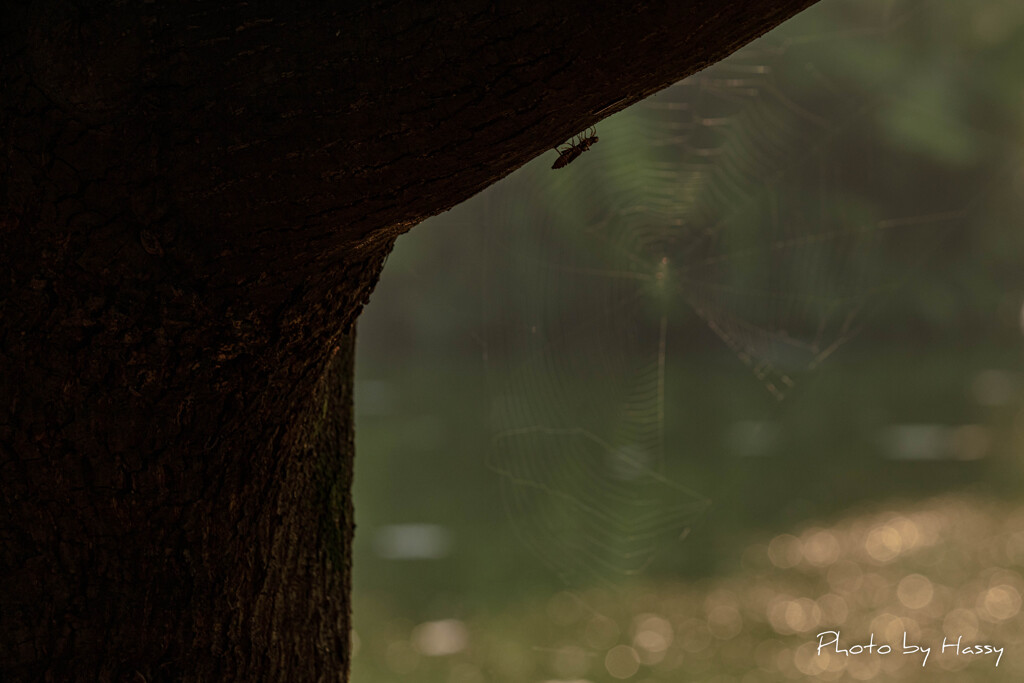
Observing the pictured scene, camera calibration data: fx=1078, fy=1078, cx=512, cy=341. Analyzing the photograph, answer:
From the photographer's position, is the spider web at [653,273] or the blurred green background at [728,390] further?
the spider web at [653,273]

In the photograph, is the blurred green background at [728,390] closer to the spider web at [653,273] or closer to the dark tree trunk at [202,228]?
the spider web at [653,273]

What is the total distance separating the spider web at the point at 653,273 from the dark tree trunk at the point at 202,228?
2954mm

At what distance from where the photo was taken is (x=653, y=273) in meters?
5.39

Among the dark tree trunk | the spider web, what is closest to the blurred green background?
the spider web

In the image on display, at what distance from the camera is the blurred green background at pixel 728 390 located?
15.9 feet

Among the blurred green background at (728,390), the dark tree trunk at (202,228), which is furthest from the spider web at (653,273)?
the dark tree trunk at (202,228)

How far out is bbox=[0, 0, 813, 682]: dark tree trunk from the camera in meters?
1.06

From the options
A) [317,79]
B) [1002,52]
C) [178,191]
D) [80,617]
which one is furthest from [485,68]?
[1002,52]

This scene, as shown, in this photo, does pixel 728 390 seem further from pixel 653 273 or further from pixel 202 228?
pixel 202 228

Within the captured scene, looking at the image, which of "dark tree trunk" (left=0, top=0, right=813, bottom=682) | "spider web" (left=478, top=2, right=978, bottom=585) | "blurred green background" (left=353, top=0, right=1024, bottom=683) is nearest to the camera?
"dark tree trunk" (left=0, top=0, right=813, bottom=682)

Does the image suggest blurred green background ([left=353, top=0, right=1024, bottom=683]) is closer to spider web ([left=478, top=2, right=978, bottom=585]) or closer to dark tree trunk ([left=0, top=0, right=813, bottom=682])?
spider web ([left=478, top=2, right=978, bottom=585])

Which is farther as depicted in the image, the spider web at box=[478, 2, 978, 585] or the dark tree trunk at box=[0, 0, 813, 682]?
the spider web at box=[478, 2, 978, 585]

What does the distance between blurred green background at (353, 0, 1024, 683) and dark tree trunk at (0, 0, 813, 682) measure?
10.00 feet

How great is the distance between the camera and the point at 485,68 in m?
1.05
